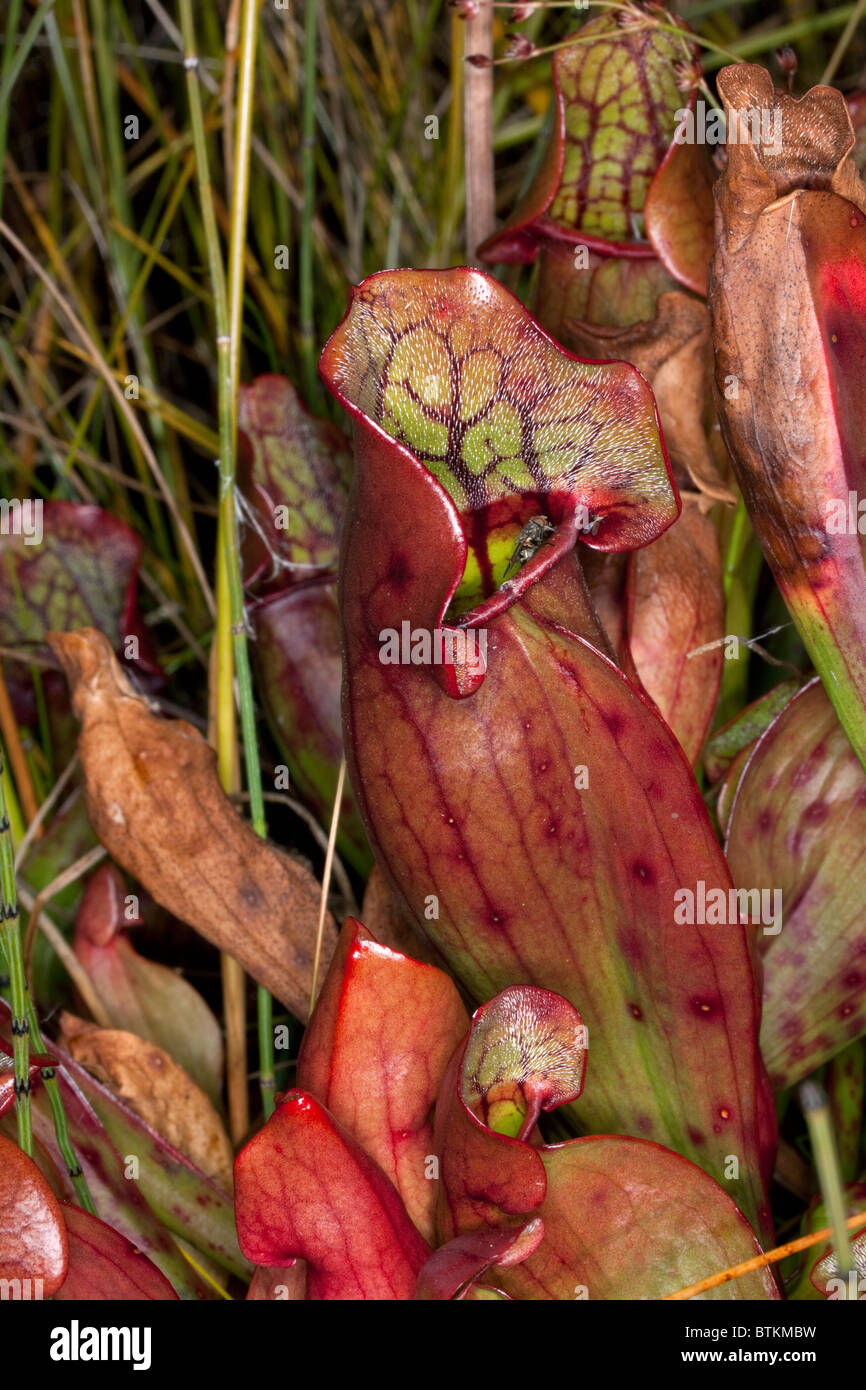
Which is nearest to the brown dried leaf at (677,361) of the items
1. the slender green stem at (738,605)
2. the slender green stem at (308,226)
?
the slender green stem at (738,605)

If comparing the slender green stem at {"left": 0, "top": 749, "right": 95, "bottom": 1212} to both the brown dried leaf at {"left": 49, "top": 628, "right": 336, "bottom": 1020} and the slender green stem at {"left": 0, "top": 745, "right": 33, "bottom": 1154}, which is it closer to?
the slender green stem at {"left": 0, "top": 745, "right": 33, "bottom": 1154}

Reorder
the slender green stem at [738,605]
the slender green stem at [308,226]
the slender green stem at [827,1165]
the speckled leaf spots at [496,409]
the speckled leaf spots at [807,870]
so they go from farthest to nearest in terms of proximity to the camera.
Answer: the slender green stem at [308,226]
the slender green stem at [738,605]
the speckled leaf spots at [807,870]
the speckled leaf spots at [496,409]
the slender green stem at [827,1165]

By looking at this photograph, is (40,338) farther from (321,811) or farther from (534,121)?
(321,811)

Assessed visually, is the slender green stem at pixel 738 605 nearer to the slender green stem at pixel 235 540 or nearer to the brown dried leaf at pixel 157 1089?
the slender green stem at pixel 235 540

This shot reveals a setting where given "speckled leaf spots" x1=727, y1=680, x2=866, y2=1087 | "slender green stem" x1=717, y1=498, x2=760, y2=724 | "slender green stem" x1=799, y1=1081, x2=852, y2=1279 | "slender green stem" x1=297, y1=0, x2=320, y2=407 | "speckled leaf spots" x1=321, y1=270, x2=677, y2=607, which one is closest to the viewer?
"slender green stem" x1=799, y1=1081, x2=852, y2=1279

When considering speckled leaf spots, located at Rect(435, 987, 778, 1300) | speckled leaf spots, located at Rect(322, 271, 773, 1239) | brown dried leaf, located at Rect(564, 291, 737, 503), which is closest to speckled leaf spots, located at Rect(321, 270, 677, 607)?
speckled leaf spots, located at Rect(322, 271, 773, 1239)
